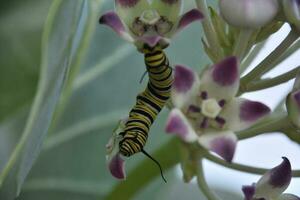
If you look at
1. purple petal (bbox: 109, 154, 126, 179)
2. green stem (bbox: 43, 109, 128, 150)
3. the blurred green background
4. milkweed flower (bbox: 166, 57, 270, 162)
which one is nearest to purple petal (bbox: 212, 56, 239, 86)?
milkweed flower (bbox: 166, 57, 270, 162)

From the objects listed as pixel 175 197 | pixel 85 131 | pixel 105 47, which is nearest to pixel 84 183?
pixel 85 131

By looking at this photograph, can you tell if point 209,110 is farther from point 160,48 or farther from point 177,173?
point 177,173

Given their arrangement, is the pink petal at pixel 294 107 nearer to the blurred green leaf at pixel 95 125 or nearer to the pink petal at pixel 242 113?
the pink petal at pixel 242 113

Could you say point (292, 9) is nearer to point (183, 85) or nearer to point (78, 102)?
point (183, 85)

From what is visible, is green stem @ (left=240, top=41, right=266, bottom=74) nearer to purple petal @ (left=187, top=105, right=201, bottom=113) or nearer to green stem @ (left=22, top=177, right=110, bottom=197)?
purple petal @ (left=187, top=105, right=201, bottom=113)

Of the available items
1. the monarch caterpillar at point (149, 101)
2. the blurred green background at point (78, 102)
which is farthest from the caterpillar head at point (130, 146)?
the blurred green background at point (78, 102)

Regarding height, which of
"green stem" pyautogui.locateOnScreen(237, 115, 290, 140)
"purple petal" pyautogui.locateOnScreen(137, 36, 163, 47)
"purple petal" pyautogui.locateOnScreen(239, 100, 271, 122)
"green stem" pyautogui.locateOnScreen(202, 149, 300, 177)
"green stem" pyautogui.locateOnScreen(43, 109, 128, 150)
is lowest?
"green stem" pyautogui.locateOnScreen(43, 109, 128, 150)
